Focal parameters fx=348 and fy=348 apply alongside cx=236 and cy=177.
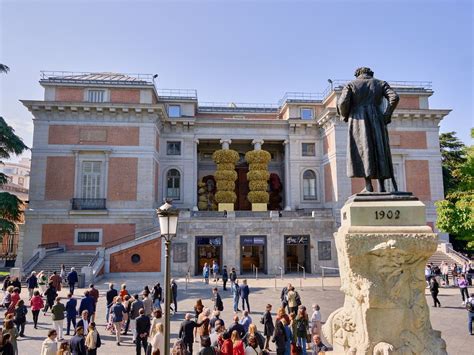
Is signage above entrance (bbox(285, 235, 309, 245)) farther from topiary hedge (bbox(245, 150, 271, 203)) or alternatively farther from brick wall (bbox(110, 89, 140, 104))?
brick wall (bbox(110, 89, 140, 104))

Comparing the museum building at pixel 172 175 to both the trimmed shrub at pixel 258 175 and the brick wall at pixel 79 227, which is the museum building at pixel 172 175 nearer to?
the brick wall at pixel 79 227

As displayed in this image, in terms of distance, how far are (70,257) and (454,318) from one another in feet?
74.8

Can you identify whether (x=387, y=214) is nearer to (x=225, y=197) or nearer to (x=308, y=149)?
(x=225, y=197)

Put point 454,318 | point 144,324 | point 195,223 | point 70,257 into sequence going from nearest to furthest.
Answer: point 144,324 < point 454,318 < point 70,257 < point 195,223

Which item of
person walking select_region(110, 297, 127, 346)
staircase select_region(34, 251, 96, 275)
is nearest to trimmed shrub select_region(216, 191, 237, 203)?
staircase select_region(34, 251, 96, 275)

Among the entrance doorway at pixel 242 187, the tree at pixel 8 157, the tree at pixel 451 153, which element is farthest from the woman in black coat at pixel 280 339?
the tree at pixel 451 153

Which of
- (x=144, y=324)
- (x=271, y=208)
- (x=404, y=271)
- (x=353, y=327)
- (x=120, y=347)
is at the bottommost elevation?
(x=120, y=347)

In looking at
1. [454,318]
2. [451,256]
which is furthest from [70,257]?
[451,256]

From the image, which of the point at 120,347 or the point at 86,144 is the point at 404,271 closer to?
the point at 120,347

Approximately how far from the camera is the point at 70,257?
24312 mm

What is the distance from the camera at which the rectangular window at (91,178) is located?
2783 cm

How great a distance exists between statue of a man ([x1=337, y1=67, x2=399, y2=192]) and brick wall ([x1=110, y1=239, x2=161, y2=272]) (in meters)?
20.5

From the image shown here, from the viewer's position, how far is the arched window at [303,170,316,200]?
32750mm

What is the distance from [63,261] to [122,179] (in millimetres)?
7463
